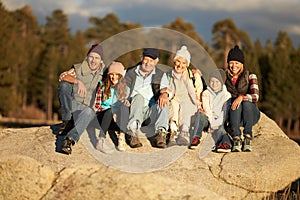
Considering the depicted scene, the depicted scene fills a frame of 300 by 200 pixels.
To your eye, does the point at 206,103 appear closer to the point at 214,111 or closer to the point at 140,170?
the point at 214,111

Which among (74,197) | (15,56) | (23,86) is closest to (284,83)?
(15,56)

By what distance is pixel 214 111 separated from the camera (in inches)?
238

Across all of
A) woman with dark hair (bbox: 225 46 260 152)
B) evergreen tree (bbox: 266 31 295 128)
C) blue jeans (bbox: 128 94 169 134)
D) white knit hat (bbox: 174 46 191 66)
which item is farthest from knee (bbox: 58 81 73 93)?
evergreen tree (bbox: 266 31 295 128)

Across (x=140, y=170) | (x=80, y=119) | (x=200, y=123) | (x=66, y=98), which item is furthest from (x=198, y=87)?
(x=66, y=98)

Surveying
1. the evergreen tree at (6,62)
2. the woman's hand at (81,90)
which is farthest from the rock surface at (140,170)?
the evergreen tree at (6,62)

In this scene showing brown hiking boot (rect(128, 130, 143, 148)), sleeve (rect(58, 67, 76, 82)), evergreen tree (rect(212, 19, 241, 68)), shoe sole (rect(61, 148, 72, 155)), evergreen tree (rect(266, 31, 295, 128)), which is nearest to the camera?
shoe sole (rect(61, 148, 72, 155))

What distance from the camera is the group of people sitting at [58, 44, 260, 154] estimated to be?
5566 mm

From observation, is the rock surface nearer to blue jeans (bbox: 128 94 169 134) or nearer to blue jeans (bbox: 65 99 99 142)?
blue jeans (bbox: 65 99 99 142)

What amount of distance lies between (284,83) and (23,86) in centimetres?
2363

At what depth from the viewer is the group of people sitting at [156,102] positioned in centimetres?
557

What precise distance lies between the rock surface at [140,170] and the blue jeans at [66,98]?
0.40 m

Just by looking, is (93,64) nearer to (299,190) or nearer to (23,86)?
(299,190)

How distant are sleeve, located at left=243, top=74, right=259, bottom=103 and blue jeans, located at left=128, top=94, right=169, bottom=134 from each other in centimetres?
129

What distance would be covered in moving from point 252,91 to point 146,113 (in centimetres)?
165
